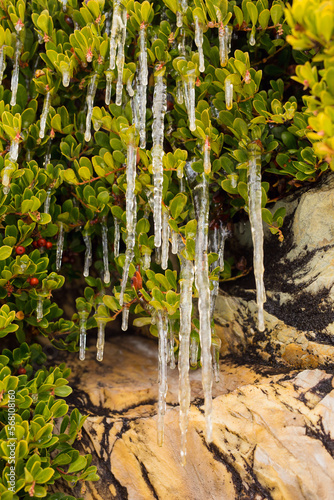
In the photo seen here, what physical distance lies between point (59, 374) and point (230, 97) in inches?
69.2

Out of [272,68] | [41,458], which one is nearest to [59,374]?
[41,458]

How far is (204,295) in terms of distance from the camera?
2.05 metres

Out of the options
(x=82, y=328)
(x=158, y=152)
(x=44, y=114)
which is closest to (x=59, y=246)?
(x=82, y=328)

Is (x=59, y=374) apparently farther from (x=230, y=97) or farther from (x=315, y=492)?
(x=230, y=97)

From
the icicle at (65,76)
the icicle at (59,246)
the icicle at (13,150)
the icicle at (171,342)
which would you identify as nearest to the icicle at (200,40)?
the icicle at (65,76)

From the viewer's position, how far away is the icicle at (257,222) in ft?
6.66

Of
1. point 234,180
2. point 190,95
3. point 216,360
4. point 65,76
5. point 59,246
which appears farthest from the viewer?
point 59,246

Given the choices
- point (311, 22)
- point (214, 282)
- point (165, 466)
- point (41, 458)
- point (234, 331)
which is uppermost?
point (311, 22)

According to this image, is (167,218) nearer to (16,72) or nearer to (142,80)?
(142,80)

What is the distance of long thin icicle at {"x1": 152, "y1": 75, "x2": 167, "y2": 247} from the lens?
215cm

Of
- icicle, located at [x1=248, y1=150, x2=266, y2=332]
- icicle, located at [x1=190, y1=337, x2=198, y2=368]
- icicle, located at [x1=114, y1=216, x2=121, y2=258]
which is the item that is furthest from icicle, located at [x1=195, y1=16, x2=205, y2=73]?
icicle, located at [x1=190, y1=337, x2=198, y2=368]

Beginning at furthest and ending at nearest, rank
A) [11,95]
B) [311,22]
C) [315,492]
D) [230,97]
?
[11,95]
[230,97]
[315,492]
[311,22]

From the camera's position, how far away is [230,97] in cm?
214

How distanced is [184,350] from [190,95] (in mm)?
1275
